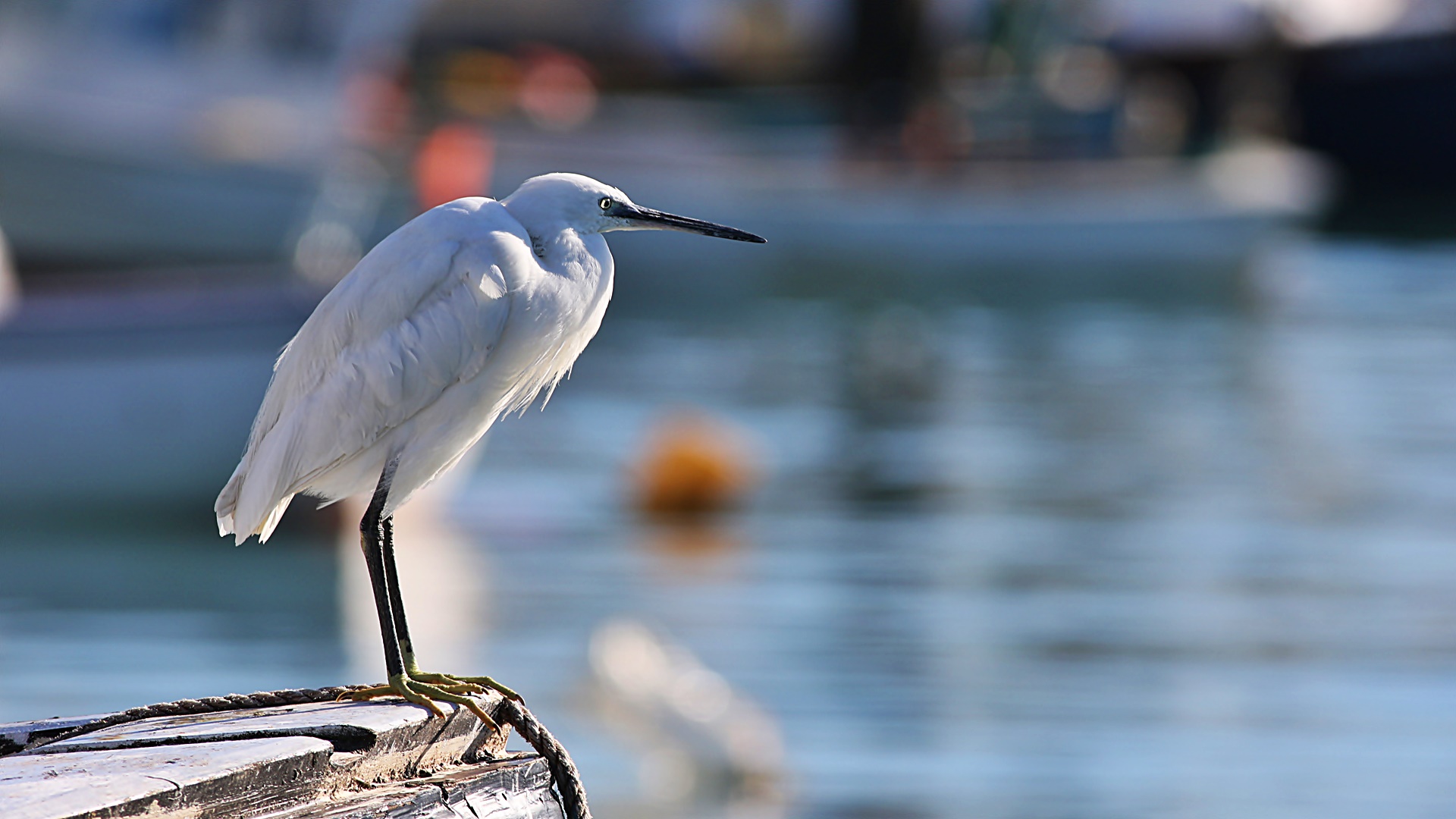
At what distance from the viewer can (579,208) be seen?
3898 mm

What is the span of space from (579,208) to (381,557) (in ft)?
2.47

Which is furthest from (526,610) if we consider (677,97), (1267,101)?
(1267,101)

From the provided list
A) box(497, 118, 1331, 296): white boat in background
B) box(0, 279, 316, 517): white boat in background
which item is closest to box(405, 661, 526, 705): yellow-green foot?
box(0, 279, 316, 517): white boat in background

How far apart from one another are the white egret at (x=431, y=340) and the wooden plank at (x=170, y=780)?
72 centimetres

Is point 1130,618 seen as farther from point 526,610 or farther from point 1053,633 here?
point 526,610

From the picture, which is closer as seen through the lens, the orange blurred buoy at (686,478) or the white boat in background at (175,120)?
the orange blurred buoy at (686,478)

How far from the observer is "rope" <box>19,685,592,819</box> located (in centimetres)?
334

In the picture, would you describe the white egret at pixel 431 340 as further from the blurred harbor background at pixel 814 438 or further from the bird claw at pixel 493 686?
the blurred harbor background at pixel 814 438

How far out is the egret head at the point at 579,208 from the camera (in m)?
3.89

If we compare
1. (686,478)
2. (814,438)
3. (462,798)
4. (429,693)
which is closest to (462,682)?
(429,693)

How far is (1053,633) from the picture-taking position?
1082 centimetres

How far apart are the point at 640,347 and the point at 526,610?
1124 cm

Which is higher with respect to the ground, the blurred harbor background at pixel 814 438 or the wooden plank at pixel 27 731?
the blurred harbor background at pixel 814 438

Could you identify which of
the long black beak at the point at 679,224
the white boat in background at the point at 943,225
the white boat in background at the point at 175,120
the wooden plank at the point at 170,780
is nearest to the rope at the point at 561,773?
the wooden plank at the point at 170,780
